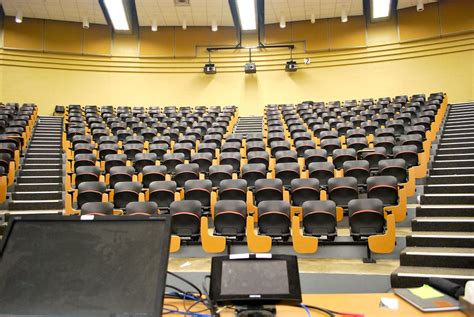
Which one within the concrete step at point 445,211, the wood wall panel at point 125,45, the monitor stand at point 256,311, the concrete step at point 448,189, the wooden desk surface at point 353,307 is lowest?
the wooden desk surface at point 353,307

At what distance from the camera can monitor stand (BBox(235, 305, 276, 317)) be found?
4.57 ft

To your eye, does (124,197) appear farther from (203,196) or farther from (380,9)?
(380,9)

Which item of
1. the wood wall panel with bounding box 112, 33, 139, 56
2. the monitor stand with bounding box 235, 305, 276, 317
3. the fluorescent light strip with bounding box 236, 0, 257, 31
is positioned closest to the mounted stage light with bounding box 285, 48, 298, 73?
the fluorescent light strip with bounding box 236, 0, 257, 31

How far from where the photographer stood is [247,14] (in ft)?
38.7

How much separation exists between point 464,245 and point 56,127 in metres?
9.48

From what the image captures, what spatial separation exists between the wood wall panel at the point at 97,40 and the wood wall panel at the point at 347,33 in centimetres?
764

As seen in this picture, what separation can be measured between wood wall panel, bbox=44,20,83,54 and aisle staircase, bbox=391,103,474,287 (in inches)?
457

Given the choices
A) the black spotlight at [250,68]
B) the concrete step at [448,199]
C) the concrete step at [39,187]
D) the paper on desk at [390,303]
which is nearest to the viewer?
the paper on desk at [390,303]

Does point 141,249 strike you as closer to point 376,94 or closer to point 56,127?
point 56,127

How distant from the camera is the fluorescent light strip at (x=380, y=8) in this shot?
11438 millimetres

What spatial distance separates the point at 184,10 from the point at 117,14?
210 centimetres

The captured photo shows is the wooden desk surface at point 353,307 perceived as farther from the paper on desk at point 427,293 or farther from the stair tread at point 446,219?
the stair tread at point 446,219

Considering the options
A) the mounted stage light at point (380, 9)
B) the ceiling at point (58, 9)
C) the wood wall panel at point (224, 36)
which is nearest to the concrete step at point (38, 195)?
the ceiling at point (58, 9)

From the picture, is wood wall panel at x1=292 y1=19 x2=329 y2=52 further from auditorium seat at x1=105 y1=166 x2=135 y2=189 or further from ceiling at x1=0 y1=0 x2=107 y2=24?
auditorium seat at x1=105 y1=166 x2=135 y2=189
